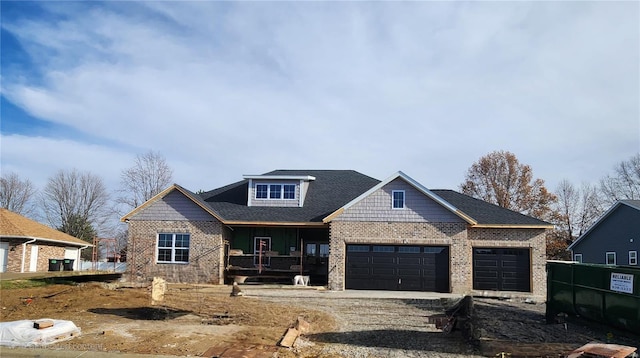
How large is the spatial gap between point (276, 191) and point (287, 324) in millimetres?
14300

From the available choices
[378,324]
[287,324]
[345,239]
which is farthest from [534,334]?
[345,239]

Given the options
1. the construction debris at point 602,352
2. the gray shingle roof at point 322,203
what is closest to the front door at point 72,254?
the gray shingle roof at point 322,203

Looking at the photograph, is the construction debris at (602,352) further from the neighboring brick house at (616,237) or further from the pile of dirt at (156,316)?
the neighboring brick house at (616,237)

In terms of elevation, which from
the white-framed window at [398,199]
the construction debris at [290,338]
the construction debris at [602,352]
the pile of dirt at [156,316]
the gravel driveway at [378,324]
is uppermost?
the white-framed window at [398,199]

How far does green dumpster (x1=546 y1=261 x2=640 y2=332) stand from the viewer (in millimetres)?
11508

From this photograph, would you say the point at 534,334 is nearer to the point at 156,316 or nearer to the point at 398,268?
the point at 156,316

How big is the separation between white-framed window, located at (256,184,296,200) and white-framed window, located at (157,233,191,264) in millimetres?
4499

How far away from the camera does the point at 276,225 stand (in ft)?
83.6

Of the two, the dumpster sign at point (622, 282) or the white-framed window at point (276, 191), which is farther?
the white-framed window at point (276, 191)

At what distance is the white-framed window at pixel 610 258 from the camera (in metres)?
30.9

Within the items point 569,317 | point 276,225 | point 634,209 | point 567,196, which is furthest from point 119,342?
point 567,196

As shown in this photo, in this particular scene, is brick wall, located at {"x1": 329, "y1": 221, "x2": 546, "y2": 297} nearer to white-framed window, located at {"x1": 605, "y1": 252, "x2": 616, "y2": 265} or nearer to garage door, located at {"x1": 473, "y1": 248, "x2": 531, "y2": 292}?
garage door, located at {"x1": 473, "y1": 248, "x2": 531, "y2": 292}

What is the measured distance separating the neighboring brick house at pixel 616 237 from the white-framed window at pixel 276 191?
1858 centimetres

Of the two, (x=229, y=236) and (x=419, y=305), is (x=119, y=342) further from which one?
(x=229, y=236)
